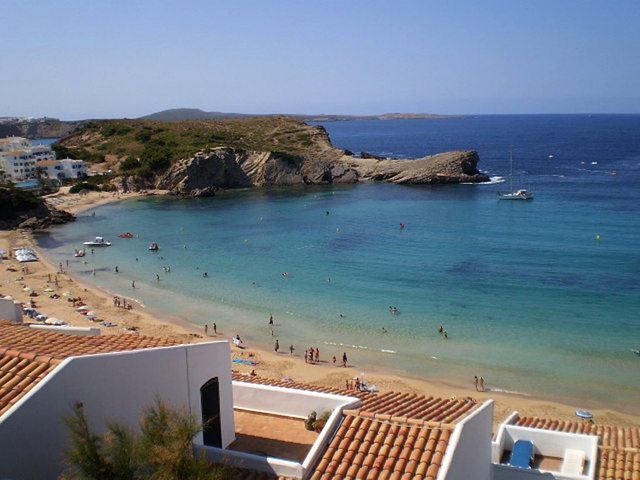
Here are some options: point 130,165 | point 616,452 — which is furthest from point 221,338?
point 130,165

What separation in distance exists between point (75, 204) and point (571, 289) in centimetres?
5394

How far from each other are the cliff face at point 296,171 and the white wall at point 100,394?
224 feet

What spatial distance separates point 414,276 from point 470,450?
28.7 m

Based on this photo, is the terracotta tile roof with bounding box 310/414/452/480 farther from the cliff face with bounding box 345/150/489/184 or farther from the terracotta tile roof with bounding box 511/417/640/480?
the cliff face with bounding box 345/150/489/184

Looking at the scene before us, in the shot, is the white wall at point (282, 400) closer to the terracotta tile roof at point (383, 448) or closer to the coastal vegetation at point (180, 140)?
the terracotta tile roof at point (383, 448)

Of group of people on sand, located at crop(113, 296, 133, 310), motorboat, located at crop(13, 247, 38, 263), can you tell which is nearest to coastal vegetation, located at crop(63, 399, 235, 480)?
group of people on sand, located at crop(113, 296, 133, 310)

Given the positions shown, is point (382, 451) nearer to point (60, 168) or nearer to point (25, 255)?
point (25, 255)

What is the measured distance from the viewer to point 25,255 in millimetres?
42688

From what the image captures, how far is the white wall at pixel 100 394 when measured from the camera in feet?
19.5

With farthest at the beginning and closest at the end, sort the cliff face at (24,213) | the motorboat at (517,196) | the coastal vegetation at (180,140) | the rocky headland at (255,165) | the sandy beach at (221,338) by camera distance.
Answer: the coastal vegetation at (180,140) < the rocky headland at (255,165) < the motorboat at (517,196) < the cliff face at (24,213) < the sandy beach at (221,338)

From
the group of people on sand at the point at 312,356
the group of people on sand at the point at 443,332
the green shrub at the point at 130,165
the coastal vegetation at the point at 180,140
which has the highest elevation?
the coastal vegetation at the point at 180,140

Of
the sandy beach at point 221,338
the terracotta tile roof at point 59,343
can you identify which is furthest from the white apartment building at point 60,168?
the terracotta tile roof at point 59,343

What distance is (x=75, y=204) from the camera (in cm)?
6669

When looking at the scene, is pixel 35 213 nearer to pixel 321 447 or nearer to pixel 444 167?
pixel 444 167
